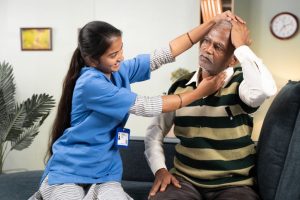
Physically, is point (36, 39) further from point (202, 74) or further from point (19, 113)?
point (202, 74)

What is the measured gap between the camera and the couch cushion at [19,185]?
1714 millimetres

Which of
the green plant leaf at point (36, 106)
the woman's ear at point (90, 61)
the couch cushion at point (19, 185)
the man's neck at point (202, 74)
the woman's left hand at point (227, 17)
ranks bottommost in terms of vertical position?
the couch cushion at point (19, 185)

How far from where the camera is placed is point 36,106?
3.10 m

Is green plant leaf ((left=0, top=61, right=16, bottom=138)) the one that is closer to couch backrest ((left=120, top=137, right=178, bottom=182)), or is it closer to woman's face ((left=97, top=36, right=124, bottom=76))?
couch backrest ((left=120, top=137, right=178, bottom=182))

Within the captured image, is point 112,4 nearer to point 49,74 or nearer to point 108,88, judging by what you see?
point 49,74

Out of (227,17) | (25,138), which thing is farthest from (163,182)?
(25,138)

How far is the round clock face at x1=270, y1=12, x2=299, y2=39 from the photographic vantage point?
347 cm

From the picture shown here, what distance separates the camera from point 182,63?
351 centimetres

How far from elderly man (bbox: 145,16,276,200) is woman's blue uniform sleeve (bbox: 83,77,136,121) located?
293 millimetres

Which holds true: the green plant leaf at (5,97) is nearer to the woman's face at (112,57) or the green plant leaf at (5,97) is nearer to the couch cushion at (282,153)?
the woman's face at (112,57)

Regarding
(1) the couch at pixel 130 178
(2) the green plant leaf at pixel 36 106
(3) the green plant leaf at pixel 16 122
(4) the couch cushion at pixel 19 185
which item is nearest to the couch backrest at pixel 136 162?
(1) the couch at pixel 130 178

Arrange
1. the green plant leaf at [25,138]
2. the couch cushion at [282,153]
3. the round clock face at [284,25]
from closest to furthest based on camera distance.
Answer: the couch cushion at [282,153], the green plant leaf at [25,138], the round clock face at [284,25]

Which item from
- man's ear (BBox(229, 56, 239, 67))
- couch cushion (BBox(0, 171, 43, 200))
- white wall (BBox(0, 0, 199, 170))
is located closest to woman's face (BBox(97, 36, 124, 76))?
man's ear (BBox(229, 56, 239, 67))

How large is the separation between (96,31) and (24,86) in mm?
2778
